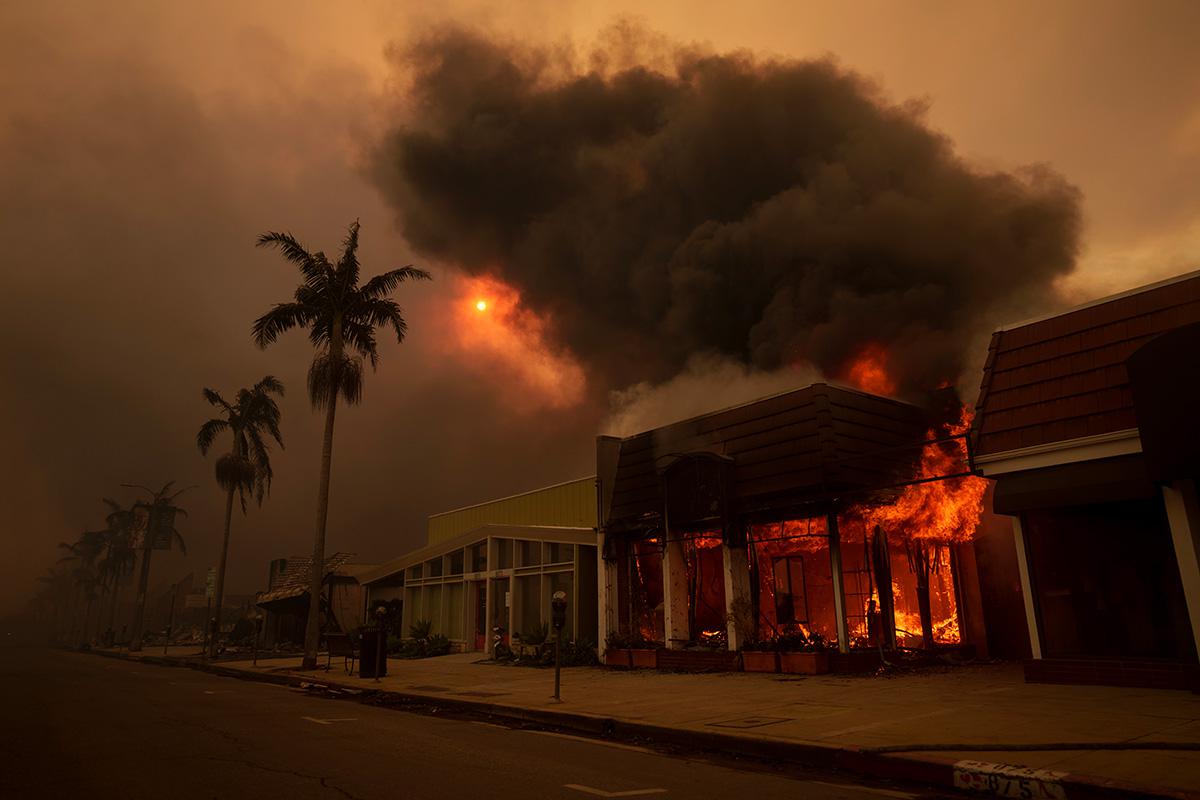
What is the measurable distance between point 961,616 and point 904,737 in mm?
11827

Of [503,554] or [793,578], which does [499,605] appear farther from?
[793,578]

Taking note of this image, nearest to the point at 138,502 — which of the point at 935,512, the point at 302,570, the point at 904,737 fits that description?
the point at 302,570

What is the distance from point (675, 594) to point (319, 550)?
11.0 meters

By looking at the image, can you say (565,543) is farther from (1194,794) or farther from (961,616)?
(1194,794)

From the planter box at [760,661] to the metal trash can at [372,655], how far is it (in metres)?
8.37

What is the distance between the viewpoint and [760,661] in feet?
52.4

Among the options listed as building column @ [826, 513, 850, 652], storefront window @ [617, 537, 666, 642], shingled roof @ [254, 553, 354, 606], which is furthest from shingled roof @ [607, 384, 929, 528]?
shingled roof @ [254, 553, 354, 606]

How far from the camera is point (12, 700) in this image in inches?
543

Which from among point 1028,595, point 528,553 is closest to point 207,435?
point 528,553

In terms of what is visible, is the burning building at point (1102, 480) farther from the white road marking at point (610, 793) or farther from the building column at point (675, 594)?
the white road marking at point (610, 793)

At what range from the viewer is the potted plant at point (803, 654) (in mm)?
14906

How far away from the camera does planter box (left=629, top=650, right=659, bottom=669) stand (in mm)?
18231

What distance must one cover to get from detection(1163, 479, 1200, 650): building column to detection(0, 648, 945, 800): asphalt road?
7073 mm

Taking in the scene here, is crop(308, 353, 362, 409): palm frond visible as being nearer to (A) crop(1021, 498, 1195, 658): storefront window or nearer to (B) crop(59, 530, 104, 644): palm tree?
(A) crop(1021, 498, 1195, 658): storefront window
